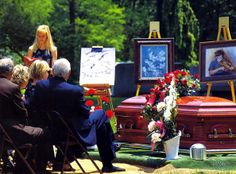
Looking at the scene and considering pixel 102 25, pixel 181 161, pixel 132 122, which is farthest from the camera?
pixel 102 25

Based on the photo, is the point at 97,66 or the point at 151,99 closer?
the point at 151,99

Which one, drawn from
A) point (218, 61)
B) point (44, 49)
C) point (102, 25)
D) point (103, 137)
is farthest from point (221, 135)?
point (102, 25)

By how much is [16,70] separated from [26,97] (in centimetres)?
41

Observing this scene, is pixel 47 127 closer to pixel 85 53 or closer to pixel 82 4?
pixel 85 53

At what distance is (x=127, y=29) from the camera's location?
36.0m

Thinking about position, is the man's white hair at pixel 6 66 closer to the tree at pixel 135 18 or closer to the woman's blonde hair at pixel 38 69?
the woman's blonde hair at pixel 38 69

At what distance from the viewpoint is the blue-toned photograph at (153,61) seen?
32.2ft

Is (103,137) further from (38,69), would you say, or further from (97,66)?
(97,66)

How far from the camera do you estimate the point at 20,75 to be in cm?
614

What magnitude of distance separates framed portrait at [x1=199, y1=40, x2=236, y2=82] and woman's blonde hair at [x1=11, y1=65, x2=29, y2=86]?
14.5 feet

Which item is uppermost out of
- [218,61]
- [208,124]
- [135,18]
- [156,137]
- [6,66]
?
[135,18]

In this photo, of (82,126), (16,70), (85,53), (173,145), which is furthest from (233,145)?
(85,53)

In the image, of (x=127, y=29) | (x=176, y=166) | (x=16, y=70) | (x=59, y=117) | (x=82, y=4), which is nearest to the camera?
(x=59, y=117)

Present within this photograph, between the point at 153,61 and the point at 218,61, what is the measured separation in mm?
1089
